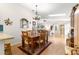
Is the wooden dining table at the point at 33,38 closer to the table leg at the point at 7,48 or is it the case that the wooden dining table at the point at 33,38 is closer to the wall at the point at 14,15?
the wall at the point at 14,15

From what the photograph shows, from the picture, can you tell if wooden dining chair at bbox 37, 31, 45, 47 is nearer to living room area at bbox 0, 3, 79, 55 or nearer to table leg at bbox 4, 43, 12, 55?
living room area at bbox 0, 3, 79, 55

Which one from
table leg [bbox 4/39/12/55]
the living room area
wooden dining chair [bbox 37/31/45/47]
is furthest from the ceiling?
table leg [bbox 4/39/12/55]

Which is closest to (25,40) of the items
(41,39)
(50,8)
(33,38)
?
(33,38)

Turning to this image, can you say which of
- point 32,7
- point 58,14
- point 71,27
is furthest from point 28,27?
point 71,27

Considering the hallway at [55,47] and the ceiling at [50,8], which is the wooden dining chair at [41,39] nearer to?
the hallway at [55,47]

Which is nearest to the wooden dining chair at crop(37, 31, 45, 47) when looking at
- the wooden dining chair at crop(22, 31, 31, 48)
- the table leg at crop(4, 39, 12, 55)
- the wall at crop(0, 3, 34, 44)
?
the wooden dining chair at crop(22, 31, 31, 48)

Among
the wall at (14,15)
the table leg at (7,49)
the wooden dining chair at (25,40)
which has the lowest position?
the table leg at (7,49)

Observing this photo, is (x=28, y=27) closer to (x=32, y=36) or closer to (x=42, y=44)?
(x=32, y=36)

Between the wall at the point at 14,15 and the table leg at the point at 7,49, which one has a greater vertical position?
the wall at the point at 14,15

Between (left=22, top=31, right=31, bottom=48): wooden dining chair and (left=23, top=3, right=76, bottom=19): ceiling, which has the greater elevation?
(left=23, top=3, right=76, bottom=19): ceiling

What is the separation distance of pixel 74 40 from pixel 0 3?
110cm

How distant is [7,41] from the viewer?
6.00 ft

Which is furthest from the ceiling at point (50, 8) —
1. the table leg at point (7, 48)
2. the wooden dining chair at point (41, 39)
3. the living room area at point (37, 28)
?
the table leg at point (7, 48)

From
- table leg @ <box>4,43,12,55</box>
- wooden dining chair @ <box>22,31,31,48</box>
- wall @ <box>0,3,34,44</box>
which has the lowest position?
table leg @ <box>4,43,12,55</box>
